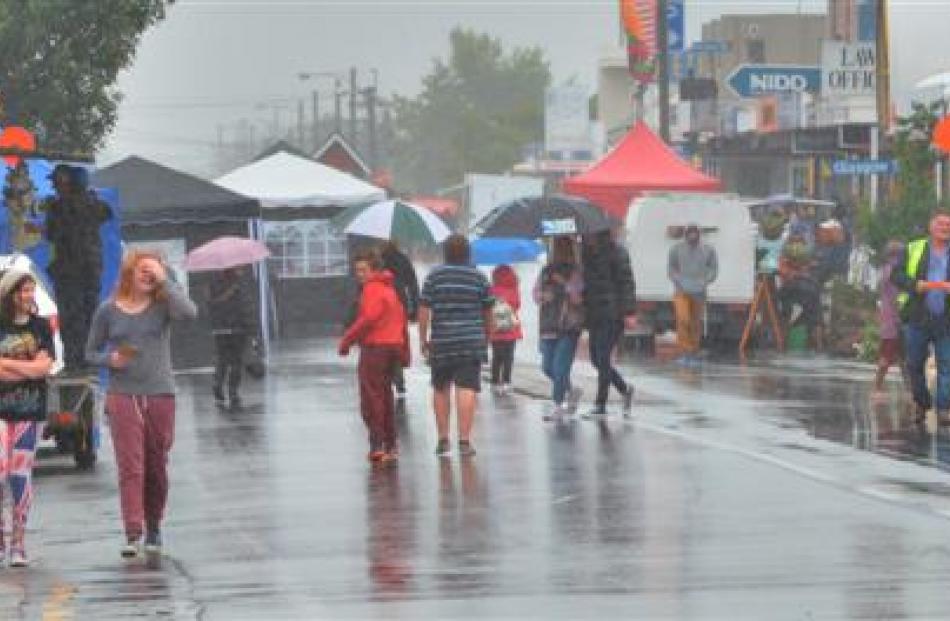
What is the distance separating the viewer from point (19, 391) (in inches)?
458

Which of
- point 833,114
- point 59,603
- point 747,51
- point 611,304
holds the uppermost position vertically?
point 747,51

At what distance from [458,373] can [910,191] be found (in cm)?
1345

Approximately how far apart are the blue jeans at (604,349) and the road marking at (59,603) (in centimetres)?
859

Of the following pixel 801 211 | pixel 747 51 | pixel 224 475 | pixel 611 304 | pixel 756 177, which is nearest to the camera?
pixel 224 475

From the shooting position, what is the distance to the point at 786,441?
17.1 m

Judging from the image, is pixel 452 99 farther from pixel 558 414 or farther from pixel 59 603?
pixel 59 603

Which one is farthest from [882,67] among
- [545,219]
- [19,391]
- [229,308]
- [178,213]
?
[19,391]

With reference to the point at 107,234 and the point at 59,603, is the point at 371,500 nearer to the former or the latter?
the point at 59,603

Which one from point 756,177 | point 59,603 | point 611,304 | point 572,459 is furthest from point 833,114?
point 59,603

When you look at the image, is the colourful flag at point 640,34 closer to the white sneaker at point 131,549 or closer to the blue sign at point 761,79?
the blue sign at point 761,79

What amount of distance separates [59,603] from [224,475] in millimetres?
5389

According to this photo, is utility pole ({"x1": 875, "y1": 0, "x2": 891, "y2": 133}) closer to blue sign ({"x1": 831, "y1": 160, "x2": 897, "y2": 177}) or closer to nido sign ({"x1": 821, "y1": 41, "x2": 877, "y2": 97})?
nido sign ({"x1": 821, "y1": 41, "x2": 877, "y2": 97})

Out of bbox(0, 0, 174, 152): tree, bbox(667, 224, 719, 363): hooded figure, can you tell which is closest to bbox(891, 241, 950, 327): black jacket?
bbox(667, 224, 719, 363): hooded figure

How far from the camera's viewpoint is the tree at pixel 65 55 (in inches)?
1056
